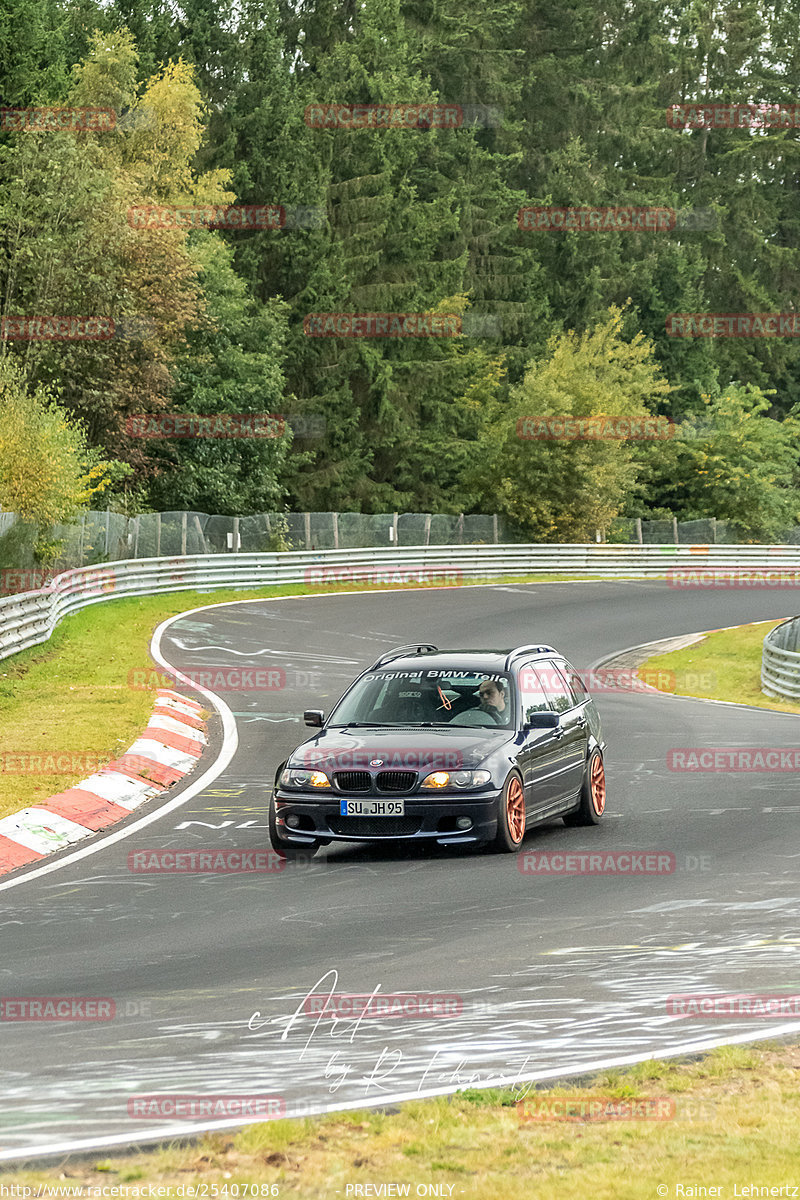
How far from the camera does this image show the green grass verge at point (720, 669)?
2978cm

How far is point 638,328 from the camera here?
8569cm

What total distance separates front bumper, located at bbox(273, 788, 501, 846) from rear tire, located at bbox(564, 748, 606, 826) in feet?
6.26

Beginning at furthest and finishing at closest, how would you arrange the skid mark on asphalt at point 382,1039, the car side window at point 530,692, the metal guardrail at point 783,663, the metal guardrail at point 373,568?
the metal guardrail at point 373,568 → the metal guardrail at point 783,663 → the car side window at point 530,692 → the skid mark on asphalt at point 382,1039

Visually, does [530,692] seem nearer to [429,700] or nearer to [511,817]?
[429,700]

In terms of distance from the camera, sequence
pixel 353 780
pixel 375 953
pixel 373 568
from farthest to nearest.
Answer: pixel 373 568 → pixel 353 780 → pixel 375 953

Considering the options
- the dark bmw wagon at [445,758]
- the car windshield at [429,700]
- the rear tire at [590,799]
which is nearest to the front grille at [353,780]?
the dark bmw wagon at [445,758]

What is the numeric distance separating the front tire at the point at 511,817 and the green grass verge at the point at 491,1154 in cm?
593

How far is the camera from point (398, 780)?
11.7 meters

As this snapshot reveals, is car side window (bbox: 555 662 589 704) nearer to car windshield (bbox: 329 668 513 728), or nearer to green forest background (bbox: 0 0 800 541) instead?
car windshield (bbox: 329 668 513 728)

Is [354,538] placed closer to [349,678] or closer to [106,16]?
[349,678]

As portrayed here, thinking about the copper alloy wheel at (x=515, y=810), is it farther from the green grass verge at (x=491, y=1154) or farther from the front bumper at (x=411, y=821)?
the green grass verge at (x=491, y=1154)

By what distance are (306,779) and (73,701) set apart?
10502mm

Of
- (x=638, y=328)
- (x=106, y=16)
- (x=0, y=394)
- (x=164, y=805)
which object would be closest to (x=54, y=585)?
(x=0, y=394)

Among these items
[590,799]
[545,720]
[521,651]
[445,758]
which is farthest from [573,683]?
[445,758]
